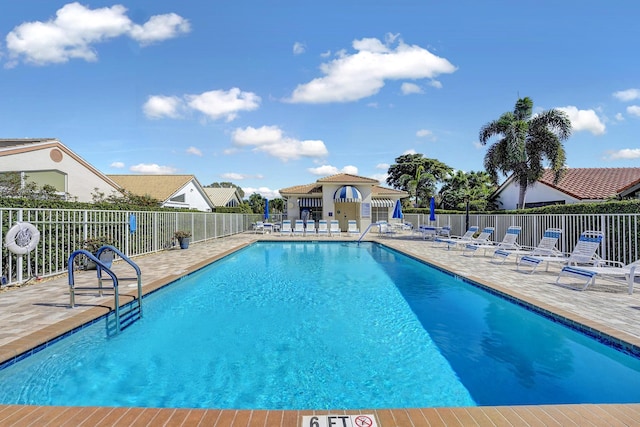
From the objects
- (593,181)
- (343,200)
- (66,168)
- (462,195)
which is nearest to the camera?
(66,168)

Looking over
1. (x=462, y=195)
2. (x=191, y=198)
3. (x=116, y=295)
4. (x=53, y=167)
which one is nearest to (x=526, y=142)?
(x=462, y=195)

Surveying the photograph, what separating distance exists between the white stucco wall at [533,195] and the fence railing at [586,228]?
10821 millimetres

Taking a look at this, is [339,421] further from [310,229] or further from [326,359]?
[310,229]

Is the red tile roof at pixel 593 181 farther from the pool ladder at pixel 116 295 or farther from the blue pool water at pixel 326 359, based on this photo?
the pool ladder at pixel 116 295

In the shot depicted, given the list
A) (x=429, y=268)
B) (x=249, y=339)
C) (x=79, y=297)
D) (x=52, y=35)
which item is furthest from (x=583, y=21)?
(x=52, y=35)

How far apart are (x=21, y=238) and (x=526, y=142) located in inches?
1164

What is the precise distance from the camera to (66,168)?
2406cm

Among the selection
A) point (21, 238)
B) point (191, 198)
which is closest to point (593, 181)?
point (21, 238)

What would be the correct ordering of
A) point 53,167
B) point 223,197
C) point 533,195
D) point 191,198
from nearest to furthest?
point 53,167 → point 533,195 → point 191,198 → point 223,197

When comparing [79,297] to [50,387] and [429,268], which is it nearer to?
[50,387]

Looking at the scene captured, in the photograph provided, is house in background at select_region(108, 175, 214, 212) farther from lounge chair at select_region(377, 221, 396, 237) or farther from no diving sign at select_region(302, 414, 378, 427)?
no diving sign at select_region(302, 414, 378, 427)

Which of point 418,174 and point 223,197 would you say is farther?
point 418,174

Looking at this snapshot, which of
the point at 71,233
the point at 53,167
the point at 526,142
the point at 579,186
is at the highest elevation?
the point at 526,142

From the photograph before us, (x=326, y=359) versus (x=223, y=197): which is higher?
(x=223, y=197)
